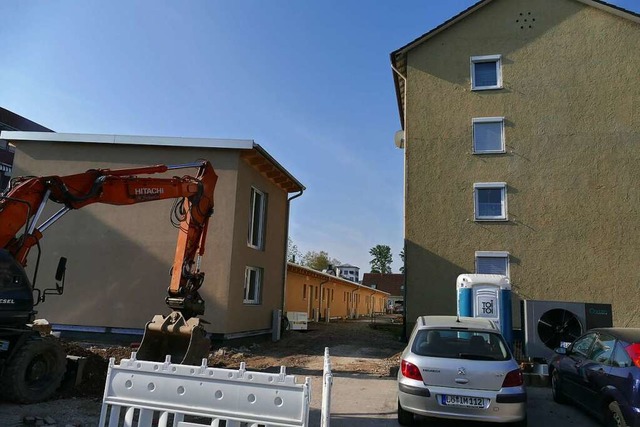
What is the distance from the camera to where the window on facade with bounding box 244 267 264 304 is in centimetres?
1666

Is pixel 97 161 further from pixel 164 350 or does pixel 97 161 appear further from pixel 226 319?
pixel 164 350

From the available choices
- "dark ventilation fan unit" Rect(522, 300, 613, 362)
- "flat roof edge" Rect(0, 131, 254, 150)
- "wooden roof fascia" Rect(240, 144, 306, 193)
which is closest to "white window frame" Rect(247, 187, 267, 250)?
"wooden roof fascia" Rect(240, 144, 306, 193)

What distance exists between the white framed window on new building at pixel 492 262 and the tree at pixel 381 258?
4070 inches

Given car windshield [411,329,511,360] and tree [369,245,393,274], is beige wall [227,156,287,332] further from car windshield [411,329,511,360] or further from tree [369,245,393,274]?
tree [369,245,393,274]

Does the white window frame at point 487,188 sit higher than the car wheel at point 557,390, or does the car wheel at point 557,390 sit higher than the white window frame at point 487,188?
the white window frame at point 487,188

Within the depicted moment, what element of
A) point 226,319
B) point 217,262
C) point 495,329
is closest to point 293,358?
point 226,319

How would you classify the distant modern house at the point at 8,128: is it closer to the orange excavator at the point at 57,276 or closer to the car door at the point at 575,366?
the orange excavator at the point at 57,276

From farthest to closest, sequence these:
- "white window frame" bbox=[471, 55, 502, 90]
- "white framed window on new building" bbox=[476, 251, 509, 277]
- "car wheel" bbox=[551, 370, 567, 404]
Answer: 1. "white window frame" bbox=[471, 55, 502, 90]
2. "white framed window on new building" bbox=[476, 251, 509, 277]
3. "car wheel" bbox=[551, 370, 567, 404]

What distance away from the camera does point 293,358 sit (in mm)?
13383

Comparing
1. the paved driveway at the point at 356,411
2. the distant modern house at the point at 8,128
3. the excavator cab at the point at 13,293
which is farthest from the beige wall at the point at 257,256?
the distant modern house at the point at 8,128

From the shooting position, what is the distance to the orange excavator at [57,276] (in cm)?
762

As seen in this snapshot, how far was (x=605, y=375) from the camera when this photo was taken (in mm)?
6703

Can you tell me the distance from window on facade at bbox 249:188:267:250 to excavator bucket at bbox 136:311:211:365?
7562 mm

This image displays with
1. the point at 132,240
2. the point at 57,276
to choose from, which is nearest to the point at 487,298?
the point at 57,276
